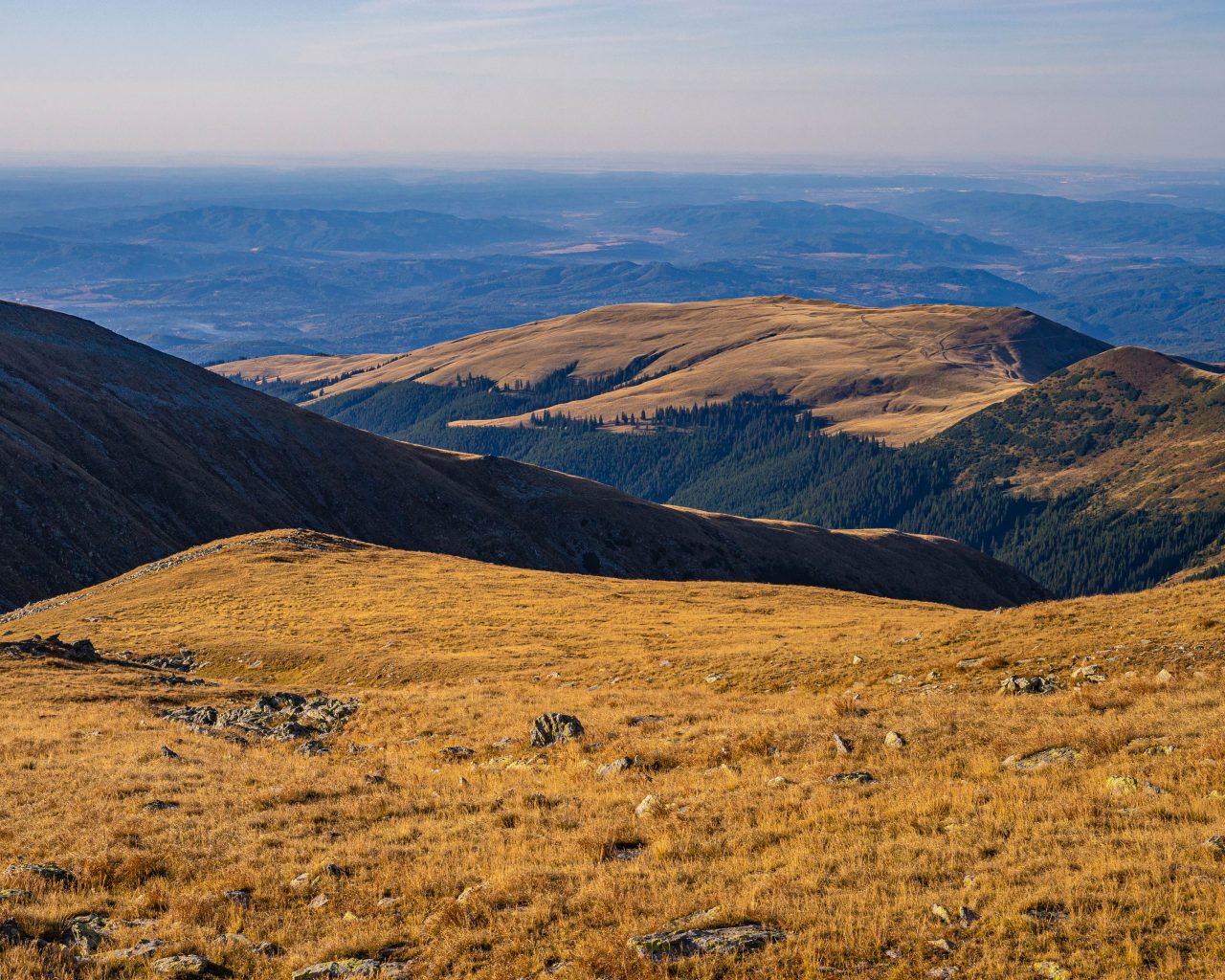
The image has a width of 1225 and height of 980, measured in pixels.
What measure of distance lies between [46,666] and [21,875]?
24.7 meters

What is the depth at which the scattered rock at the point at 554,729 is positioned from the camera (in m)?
24.2

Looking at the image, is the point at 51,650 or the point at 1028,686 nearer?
the point at 1028,686

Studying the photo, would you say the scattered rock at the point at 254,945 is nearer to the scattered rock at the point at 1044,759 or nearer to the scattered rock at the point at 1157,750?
the scattered rock at the point at 1044,759

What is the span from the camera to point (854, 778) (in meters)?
18.8

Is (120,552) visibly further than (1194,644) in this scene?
Yes

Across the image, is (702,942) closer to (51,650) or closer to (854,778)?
(854,778)

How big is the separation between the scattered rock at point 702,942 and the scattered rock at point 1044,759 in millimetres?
8343

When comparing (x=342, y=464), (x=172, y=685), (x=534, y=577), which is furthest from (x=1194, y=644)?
(x=342, y=464)

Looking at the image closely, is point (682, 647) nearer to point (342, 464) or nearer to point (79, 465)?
point (79, 465)

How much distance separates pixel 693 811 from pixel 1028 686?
1215 centimetres

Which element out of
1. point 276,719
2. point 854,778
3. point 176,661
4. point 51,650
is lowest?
point 176,661

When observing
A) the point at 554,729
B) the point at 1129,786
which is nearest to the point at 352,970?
the point at 554,729

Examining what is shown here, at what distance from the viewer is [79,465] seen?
308ft

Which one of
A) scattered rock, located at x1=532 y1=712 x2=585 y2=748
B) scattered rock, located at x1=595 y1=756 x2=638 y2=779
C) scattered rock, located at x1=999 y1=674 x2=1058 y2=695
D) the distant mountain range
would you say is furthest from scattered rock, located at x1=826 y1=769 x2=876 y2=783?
the distant mountain range
